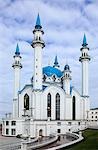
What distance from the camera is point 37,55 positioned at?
5288cm

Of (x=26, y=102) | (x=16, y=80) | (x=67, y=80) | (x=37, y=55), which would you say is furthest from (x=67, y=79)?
(x=16, y=80)

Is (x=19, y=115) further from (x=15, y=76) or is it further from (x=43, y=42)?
(x=43, y=42)

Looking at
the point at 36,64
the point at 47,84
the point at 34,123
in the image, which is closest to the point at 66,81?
the point at 47,84

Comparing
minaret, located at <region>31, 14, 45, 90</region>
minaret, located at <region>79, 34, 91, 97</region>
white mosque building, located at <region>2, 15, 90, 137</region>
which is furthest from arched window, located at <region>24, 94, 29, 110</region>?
minaret, located at <region>79, 34, 91, 97</region>

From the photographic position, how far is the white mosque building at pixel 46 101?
51.3 meters

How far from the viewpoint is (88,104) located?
5941 cm

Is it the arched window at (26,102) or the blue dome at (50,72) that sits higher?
the blue dome at (50,72)

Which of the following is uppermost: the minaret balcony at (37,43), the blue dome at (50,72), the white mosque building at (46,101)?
the minaret balcony at (37,43)

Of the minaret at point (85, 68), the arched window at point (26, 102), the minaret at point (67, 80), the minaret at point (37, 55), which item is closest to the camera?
the minaret at point (37, 55)

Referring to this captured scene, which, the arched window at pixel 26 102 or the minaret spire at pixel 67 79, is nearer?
the arched window at pixel 26 102

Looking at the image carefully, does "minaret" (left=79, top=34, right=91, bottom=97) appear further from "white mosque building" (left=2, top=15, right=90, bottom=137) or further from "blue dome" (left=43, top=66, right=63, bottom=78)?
"blue dome" (left=43, top=66, right=63, bottom=78)

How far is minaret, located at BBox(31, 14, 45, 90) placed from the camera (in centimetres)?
5219

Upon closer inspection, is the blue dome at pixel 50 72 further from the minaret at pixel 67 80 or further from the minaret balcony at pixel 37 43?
the minaret balcony at pixel 37 43

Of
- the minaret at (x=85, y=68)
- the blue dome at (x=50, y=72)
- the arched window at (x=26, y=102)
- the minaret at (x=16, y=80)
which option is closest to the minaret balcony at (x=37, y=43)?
the minaret at (x=16, y=80)
